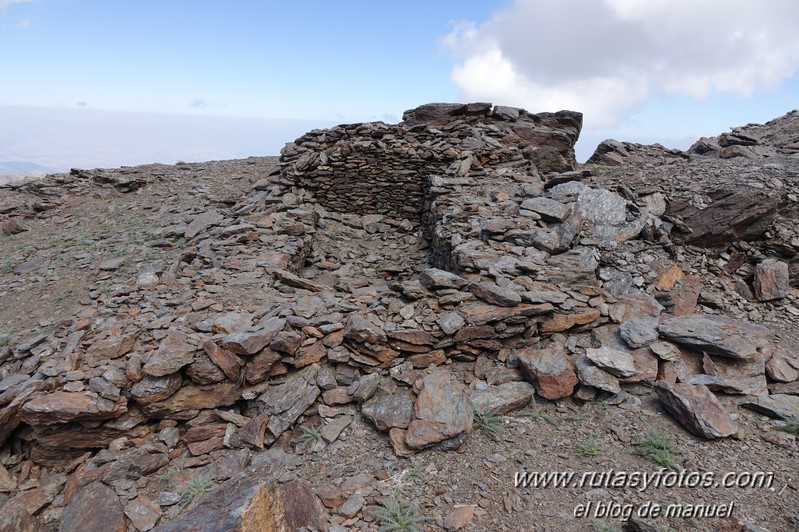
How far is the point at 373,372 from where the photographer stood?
5773 mm

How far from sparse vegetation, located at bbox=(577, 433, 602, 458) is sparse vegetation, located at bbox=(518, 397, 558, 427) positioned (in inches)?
16.7

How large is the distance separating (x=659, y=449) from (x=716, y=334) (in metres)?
2.39

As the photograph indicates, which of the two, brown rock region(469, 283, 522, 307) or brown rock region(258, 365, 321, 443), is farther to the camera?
brown rock region(469, 283, 522, 307)

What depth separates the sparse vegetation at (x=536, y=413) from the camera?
508 cm

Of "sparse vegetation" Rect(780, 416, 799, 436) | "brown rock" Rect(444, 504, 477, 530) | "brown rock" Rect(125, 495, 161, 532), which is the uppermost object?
"sparse vegetation" Rect(780, 416, 799, 436)

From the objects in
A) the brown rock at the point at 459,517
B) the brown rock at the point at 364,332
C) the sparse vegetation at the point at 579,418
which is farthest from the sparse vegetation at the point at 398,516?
the sparse vegetation at the point at 579,418

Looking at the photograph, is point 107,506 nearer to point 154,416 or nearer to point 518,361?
point 154,416

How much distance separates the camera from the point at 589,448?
180 inches

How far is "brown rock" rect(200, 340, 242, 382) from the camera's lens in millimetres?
5492

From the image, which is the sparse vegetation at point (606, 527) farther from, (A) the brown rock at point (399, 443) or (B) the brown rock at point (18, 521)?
(B) the brown rock at point (18, 521)

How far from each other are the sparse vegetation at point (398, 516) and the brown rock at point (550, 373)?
7.77 feet

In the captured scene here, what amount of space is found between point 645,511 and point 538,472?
103cm

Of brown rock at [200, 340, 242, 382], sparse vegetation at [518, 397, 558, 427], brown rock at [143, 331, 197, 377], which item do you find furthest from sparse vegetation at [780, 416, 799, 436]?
brown rock at [143, 331, 197, 377]

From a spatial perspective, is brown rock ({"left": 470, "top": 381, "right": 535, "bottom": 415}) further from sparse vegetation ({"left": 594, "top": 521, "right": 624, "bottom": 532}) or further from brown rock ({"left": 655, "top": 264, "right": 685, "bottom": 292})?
brown rock ({"left": 655, "top": 264, "right": 685, "bottom": 292})
